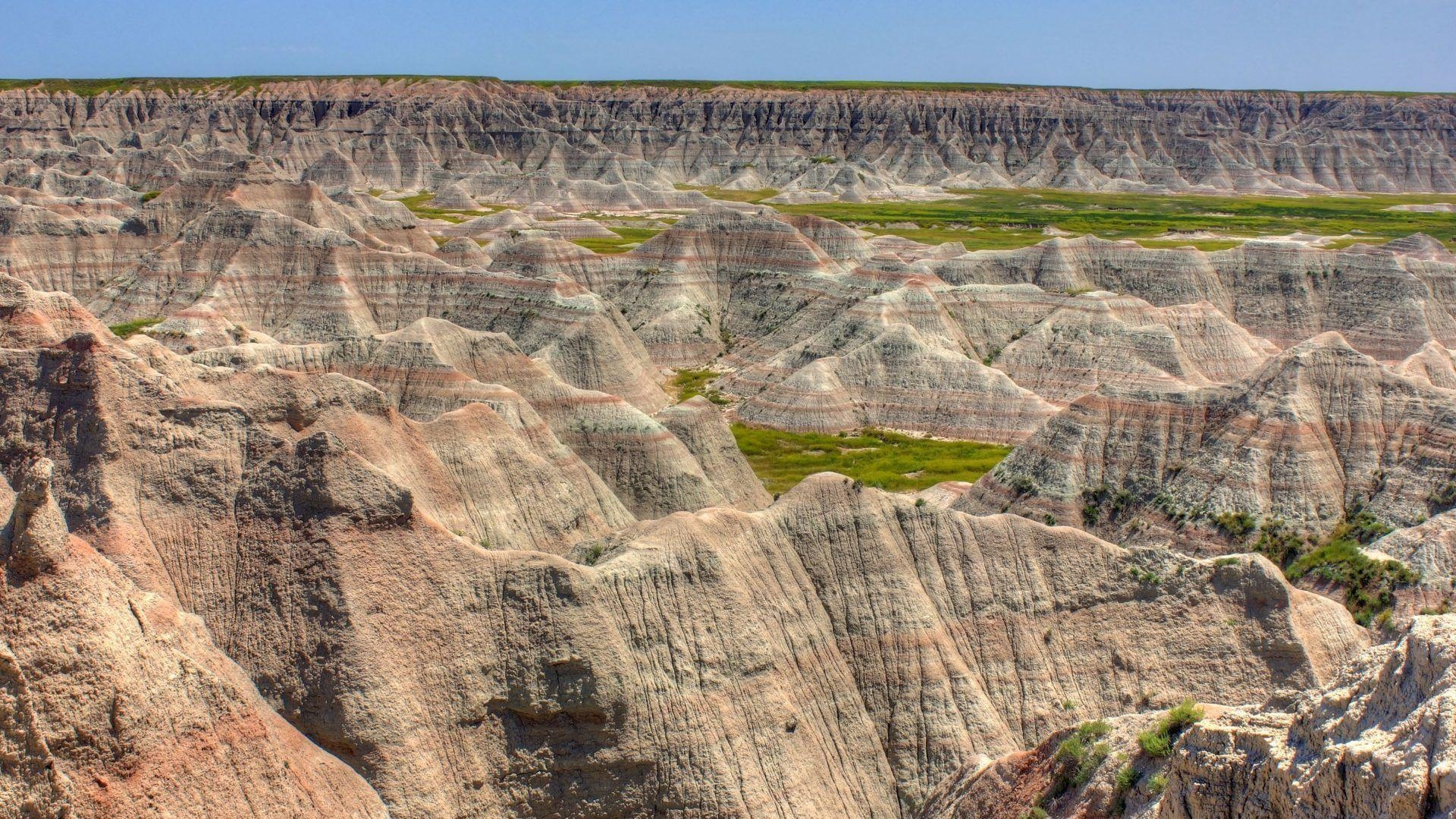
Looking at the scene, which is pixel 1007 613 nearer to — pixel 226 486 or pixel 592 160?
pixel 226 486

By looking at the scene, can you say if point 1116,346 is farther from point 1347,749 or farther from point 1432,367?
point 1347,749

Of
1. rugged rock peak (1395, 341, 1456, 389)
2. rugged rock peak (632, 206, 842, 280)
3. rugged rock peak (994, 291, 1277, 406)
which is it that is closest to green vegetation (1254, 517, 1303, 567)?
rugged rock peak (1395, 341, 1456, 389)

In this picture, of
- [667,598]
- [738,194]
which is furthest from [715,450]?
[738,194]

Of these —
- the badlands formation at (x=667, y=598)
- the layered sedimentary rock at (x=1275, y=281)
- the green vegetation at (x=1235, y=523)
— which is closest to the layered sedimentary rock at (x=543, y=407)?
the badlands formation at (x=667, y=598)

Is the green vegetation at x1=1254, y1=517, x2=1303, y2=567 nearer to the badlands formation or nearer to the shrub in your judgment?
the badlands formation

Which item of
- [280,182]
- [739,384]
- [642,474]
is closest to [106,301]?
[280,182]
